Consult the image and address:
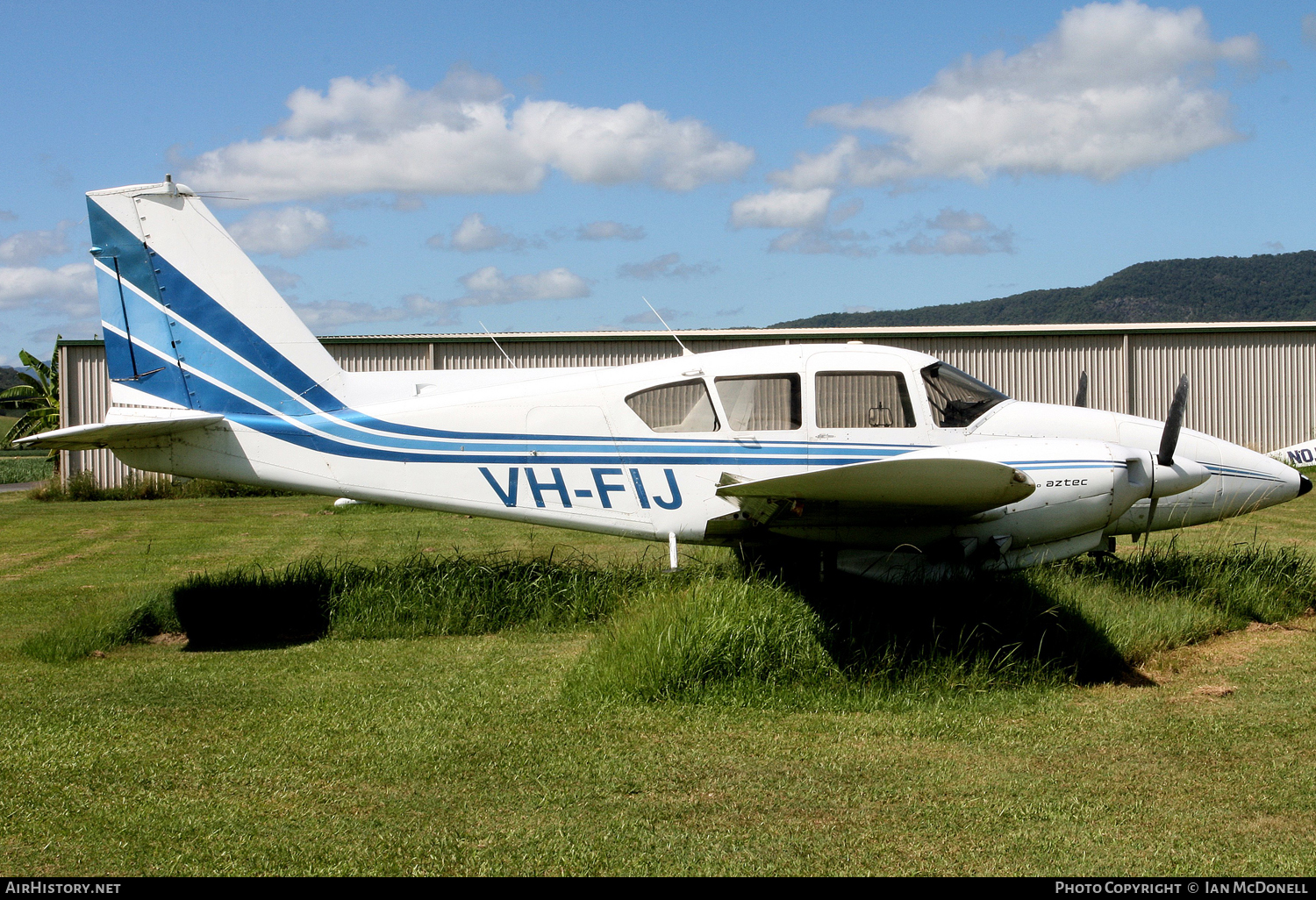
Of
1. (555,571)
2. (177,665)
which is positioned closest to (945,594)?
(555,571)

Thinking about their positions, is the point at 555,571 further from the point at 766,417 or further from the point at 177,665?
the point at 177,665

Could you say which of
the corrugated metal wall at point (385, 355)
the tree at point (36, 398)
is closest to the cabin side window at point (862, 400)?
the corrugated metal wall at point (385, 355)

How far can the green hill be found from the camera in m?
152

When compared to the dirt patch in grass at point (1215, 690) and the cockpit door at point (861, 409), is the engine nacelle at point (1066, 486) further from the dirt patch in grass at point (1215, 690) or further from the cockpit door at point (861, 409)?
the dirt patch in grass at point (1215, 690)

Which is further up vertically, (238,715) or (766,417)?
(766,417)

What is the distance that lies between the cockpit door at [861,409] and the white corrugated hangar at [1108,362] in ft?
45.8

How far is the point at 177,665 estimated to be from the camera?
714cm

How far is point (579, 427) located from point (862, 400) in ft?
7.53

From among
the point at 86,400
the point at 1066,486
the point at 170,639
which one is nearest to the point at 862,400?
the point at 1066,486

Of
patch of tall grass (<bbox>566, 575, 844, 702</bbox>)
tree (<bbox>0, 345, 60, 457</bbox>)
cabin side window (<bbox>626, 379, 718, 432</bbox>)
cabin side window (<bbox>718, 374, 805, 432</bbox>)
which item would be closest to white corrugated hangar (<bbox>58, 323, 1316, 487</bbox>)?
tree (<bbox>0, 345, 60, 457</bbox>)

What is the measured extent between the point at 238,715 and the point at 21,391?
86.9 feet

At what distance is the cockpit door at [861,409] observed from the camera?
24.8 feet

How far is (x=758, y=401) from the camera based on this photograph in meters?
7.69

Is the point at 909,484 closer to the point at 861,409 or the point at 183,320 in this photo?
Result: the point at 861,409
